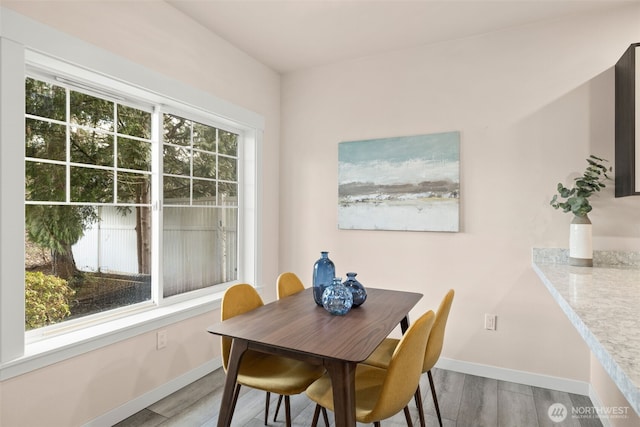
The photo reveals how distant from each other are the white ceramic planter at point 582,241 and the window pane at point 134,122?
2913 millimetres

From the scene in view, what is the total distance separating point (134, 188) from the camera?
2.38m

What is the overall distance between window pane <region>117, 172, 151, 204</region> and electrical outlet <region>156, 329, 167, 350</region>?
34.8 inches

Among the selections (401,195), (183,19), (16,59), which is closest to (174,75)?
(183,19)

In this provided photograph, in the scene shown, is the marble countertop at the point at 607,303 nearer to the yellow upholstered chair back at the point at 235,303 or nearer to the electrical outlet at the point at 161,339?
the yellow upholstered chair back at the point at 235,303

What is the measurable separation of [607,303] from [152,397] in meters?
2.50

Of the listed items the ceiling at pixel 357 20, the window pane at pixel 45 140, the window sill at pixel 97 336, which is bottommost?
the window sill at pixel 97 336

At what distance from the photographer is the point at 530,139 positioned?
260 centimetres

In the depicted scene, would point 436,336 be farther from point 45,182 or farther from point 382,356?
point 45,182

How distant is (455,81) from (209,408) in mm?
2940

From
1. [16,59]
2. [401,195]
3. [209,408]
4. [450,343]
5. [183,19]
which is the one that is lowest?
[209,408]

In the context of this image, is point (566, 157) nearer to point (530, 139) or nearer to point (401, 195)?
point (530, 139)

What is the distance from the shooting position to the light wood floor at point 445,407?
2.11 meters

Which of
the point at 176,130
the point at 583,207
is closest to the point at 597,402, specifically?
the point at 583,207

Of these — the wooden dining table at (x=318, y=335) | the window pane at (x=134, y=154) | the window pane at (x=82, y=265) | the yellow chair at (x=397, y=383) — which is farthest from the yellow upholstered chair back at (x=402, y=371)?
the window pane at (x=134, y=154)
